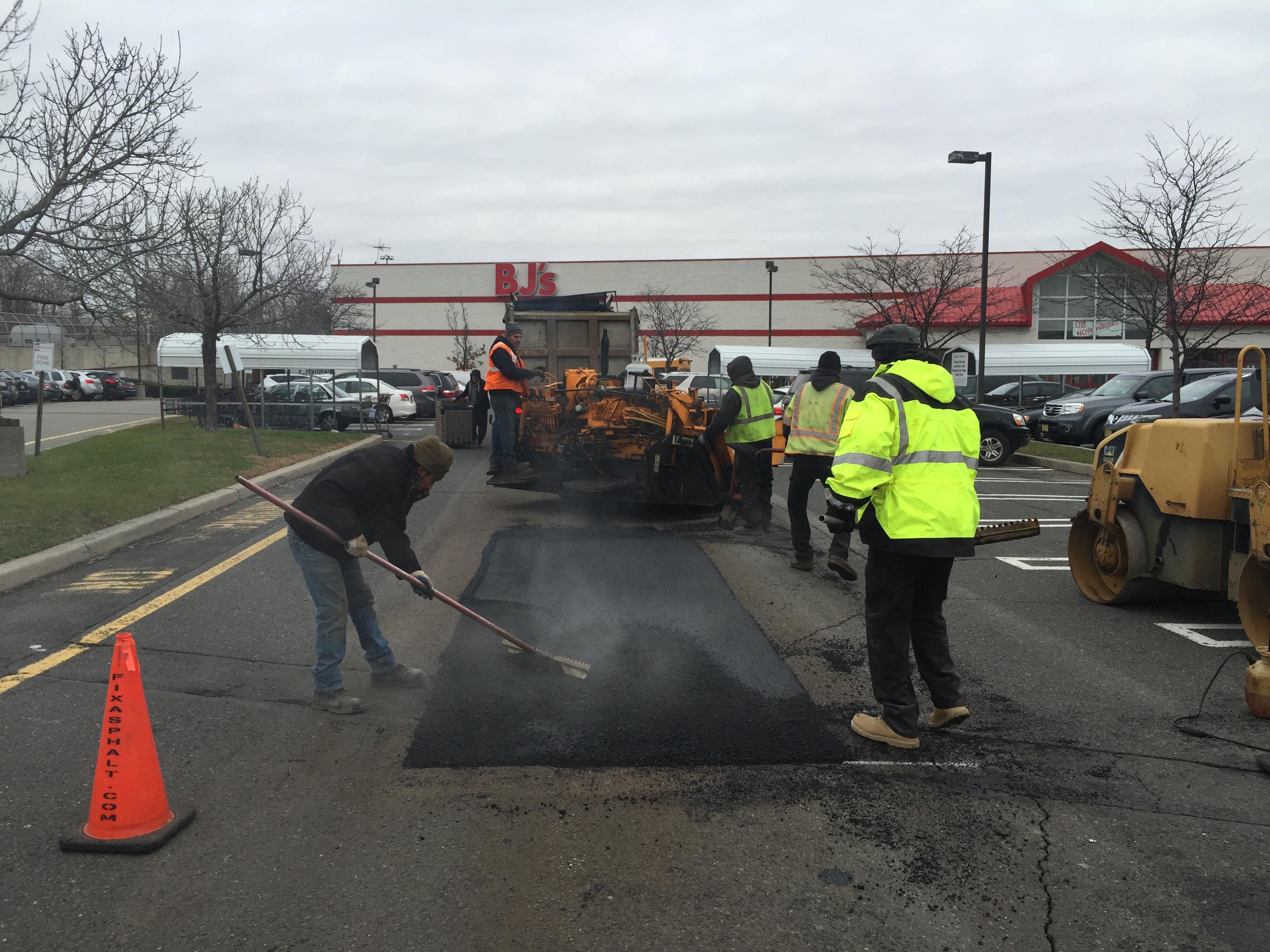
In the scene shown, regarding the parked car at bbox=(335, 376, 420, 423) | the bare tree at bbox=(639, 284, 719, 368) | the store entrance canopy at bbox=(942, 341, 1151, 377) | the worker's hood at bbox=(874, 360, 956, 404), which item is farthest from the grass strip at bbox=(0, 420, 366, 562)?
the bare tree at bbox=(639, 284, 719, 368)

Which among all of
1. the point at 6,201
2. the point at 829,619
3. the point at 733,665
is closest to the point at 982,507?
the point at 829,619

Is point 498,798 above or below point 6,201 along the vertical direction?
below

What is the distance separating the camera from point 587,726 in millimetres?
4551

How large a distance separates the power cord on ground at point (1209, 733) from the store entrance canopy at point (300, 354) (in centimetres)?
2914

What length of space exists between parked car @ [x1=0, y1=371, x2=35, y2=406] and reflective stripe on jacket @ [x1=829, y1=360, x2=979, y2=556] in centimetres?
4110

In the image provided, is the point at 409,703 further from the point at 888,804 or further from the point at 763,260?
the point at 763,260

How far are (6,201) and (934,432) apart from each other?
441 inches

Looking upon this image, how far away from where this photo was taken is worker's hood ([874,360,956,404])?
173 inches

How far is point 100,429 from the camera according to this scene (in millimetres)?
23109

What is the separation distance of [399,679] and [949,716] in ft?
8.75

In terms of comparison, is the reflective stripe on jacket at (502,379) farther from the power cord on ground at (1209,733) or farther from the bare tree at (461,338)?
the bare tree at (461,338)

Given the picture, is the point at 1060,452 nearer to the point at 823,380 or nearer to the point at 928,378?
the point at 823,380

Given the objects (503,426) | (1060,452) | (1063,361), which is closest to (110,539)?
(503,426)

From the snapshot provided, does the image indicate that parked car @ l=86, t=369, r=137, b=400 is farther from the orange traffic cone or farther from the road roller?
the orange traffic cone
